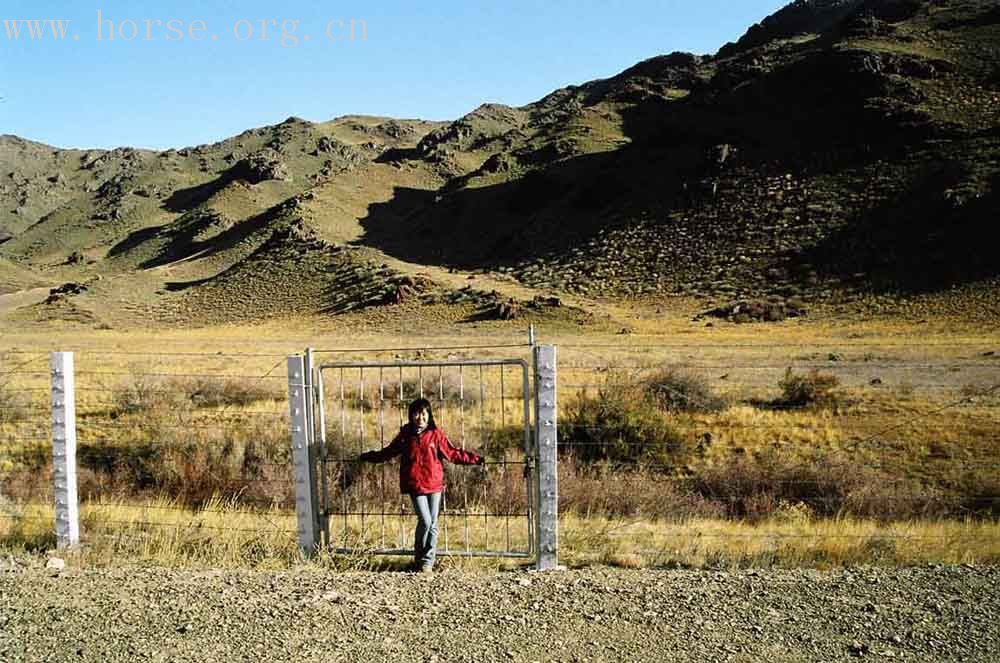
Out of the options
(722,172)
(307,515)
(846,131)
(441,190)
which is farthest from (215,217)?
(307,515)

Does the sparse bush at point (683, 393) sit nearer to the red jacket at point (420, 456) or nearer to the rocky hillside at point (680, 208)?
the red jacket at point (420, 456)

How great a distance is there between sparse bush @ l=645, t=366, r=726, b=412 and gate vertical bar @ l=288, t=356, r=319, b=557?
8410mm

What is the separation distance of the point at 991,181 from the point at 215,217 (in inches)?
3637

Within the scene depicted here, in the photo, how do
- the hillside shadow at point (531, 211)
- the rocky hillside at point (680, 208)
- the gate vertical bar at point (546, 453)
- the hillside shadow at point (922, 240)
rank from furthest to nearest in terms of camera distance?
the hillside shadow at point (531, 211), the rocky hillside at point (680, 208), the hillside shadow at point (922, 240), the gate vertical bar at point (546, 453)

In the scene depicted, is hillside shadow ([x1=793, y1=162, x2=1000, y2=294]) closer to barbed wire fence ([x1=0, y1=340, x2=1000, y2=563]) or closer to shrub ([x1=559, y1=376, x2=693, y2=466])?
barbed wire fence ([x1=0, y1=340, x2=1000, y2=563])

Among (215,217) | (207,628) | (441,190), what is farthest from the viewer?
(215,217)

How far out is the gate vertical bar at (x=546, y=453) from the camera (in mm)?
6766

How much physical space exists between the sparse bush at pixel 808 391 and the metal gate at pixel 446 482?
5.97 meters

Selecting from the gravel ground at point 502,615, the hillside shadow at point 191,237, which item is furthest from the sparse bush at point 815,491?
the hillside shadow at point 191,237

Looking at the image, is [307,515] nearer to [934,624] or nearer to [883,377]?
[934,624]

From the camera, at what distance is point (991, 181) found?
168 feet

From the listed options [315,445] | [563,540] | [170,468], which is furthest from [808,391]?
[315,445]

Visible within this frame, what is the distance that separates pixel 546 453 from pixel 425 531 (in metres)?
1.25

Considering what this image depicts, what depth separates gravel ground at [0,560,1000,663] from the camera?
16.9ft
